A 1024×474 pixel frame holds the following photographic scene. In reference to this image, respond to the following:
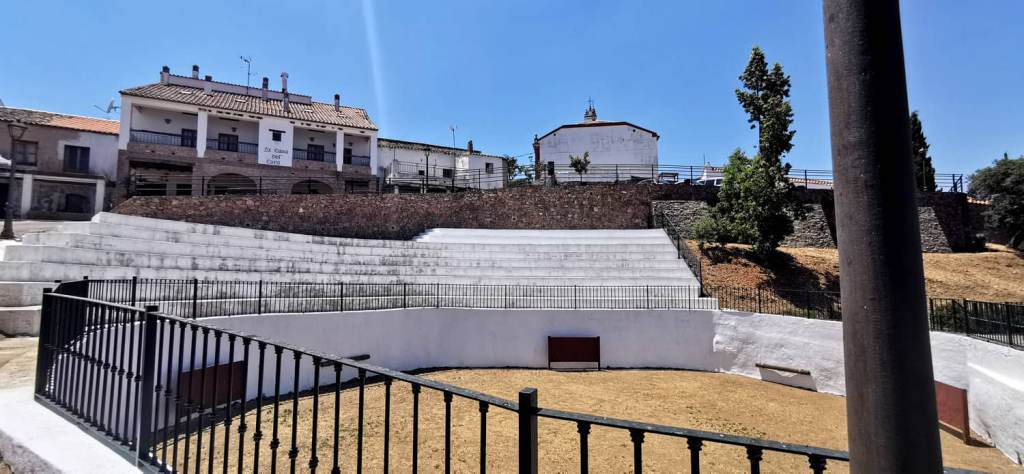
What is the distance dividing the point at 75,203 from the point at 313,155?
13.7m

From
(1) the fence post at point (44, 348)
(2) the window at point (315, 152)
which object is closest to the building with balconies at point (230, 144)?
(2) the window at point (315, 152)

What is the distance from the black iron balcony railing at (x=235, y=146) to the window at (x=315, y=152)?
328cm

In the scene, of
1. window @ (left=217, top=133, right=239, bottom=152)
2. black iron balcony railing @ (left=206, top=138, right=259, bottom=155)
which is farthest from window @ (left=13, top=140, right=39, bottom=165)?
window @ (left=217, top=133, right=239, bottom=152)

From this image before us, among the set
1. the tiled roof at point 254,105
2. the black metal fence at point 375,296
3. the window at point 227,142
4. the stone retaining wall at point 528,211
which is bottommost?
the black metal fence at point 375,296

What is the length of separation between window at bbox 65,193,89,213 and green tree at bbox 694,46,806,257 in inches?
1410

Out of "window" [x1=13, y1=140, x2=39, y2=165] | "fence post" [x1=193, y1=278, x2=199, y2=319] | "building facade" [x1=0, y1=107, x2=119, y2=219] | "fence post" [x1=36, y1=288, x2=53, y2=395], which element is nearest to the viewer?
"fence post" [x1=36, y1=288, x2=53, y2=395]

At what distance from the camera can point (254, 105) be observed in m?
31.6

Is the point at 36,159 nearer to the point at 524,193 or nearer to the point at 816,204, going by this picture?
the point at 524,193

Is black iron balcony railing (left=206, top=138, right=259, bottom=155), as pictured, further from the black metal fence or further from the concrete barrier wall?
the concrete barrier wall

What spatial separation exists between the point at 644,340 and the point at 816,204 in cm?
1685

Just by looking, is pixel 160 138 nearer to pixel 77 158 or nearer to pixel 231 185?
pixel 231 185

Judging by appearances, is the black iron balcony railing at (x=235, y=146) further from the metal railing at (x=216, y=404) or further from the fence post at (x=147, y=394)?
the fence post at (x=147, y=394)

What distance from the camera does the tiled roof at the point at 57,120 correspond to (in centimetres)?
2727

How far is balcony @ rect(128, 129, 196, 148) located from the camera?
88.7 ft
